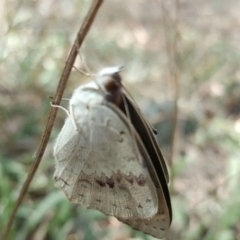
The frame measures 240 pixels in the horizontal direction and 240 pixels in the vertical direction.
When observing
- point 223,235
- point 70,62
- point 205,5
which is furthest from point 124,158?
point 205,5

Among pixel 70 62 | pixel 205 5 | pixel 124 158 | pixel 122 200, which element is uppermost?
pixel 70 62

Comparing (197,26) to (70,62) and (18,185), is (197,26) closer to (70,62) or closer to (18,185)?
(18,185)

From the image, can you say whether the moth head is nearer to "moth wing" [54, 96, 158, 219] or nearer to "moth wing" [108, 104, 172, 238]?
"moth wing" [54, 96, 158, 219]

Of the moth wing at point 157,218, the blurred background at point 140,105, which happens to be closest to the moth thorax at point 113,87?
the moth wing at point 157,218

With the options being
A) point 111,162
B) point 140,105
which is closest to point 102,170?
point 111,162

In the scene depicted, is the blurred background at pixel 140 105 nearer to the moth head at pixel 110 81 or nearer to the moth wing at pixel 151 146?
the moth head at pixel 110 81

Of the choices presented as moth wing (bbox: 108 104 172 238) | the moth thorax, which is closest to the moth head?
the moth thorax
